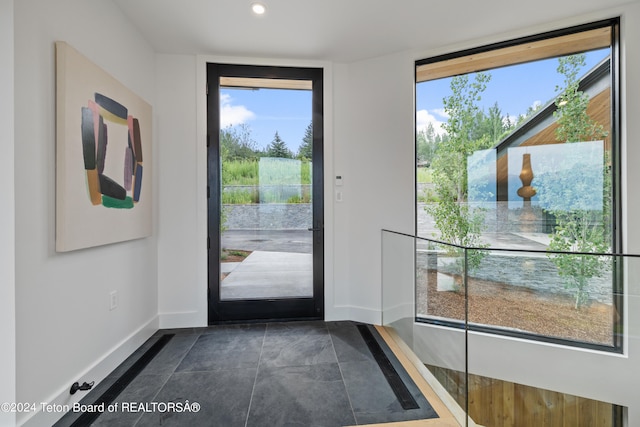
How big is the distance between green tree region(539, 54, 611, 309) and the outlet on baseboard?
3.27 metres

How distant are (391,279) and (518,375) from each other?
4.37 feet

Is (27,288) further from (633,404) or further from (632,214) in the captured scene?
(633,404)

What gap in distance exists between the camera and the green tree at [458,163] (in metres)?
2.67

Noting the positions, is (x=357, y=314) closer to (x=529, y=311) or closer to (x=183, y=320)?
(x=529, y=311)

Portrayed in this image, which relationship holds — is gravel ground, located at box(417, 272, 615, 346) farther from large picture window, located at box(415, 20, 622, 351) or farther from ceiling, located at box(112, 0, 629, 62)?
ceiling, located at box(112, 0, 629, 62)

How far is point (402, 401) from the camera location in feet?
5.71

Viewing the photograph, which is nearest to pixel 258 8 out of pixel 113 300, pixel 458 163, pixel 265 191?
pixel 265 191

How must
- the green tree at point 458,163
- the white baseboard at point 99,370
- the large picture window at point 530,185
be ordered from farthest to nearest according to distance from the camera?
the green tree at point 458,163 < the large picture window at point 530,185 < the white baseboard at point 99,370

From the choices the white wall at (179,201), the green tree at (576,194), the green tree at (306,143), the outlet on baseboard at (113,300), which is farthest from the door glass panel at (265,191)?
the green tree at (576,194)

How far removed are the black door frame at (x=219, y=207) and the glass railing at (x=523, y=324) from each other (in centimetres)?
81

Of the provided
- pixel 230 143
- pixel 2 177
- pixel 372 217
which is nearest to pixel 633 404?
pixel 372 217

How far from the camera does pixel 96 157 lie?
5.91 feet

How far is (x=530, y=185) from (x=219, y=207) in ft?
9.27

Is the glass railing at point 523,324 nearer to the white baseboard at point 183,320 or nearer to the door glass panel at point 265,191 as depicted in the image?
the door glass panel at point 265,191
